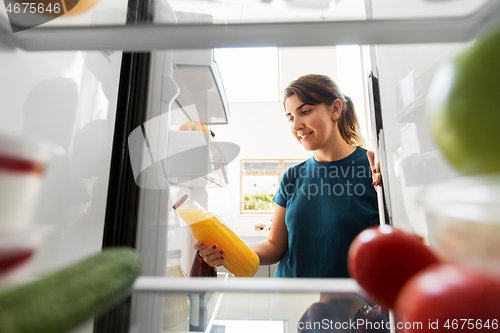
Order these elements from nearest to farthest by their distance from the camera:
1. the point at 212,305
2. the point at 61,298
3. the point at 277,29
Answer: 1. the point at 61,298
2. the point at 277,29
3. the point at 212,305

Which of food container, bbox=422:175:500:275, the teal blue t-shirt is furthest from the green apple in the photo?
the teal blue t-shirt

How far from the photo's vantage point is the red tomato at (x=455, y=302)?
0.37 feet

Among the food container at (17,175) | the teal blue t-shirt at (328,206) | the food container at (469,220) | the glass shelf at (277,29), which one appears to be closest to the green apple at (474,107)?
the food container at (469,220)

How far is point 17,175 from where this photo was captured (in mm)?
174

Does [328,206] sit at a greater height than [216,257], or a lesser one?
greater

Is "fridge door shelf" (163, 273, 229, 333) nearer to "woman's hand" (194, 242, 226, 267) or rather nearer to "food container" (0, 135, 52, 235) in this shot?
"woman's hand" (194, 242, 226, 267)

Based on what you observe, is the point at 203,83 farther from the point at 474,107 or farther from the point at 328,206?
the point at 474,107

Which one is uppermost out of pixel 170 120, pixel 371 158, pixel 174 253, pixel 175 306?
pixel 170 120

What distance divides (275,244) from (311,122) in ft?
1.21

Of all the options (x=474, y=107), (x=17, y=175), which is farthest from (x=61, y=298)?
(x=474, y=107)

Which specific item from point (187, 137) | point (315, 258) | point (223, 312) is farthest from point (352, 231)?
point (187, 137)

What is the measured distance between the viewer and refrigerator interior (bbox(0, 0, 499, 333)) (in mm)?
310

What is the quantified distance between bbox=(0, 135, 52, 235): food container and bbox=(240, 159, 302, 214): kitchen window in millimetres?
415

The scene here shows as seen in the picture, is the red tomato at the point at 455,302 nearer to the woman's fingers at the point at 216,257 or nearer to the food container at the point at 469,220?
the food container at the point at 469,220
